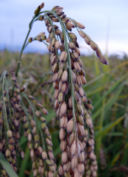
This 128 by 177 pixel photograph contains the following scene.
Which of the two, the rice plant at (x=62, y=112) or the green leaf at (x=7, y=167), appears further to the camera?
the green leaf at (x=7, y=167)

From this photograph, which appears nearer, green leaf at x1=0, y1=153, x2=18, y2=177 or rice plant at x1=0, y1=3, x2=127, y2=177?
rice plant at x1=0, y1=3, x2=127, y2=177

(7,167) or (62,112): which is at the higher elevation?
(62,112)

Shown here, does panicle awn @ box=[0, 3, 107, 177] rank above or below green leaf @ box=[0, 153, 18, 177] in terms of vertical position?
above

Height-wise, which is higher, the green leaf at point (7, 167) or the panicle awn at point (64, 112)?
the panicle awn at point (64, 112)

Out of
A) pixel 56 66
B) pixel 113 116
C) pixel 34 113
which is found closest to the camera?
pixel 56 66

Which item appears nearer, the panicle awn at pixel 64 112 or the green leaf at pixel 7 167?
the panicle awn at pixel 64 112

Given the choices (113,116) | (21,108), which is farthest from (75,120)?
(113,116)

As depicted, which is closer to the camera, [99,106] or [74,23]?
[74,23]

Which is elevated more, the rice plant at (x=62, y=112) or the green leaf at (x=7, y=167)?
the rice plant at (x=62, y=112)

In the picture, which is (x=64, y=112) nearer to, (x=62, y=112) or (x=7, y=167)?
(x=62, y=112)

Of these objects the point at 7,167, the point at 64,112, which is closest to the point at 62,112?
the point at 64,112

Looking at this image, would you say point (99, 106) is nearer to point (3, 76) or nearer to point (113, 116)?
point (113, 116)
